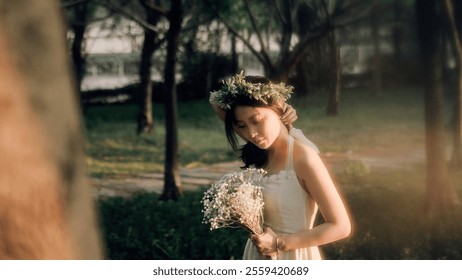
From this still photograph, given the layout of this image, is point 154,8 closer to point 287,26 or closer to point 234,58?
point 234,58

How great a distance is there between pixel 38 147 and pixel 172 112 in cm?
318

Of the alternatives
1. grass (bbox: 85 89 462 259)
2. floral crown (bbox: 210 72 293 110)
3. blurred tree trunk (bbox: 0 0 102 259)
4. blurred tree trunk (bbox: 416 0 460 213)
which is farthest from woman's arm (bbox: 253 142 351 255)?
blurred tree trunk (bbox: 416 0 460 213)

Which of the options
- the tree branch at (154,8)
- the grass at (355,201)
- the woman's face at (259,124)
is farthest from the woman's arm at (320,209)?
the tree branch at (154,8)

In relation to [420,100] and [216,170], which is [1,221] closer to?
[216,170]

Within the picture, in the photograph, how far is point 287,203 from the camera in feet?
8.01

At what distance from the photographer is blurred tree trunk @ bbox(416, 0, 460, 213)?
4293 millimetres

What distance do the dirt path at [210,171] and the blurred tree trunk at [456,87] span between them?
232 millimetres

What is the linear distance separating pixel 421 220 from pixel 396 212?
0.57ft

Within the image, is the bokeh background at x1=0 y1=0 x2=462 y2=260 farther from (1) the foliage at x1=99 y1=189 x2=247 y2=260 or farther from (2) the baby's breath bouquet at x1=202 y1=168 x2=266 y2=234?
(2) the baby's breath bouquet at x1=202 y1=168 x2=266 y2=234

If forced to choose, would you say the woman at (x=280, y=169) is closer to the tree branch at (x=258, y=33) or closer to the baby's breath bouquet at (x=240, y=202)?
the baby's breath bouquet at (x=240, y=202)

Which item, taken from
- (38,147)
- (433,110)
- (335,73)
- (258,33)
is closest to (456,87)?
(433,110)

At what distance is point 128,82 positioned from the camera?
5422mm

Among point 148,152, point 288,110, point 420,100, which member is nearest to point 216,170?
point 148,152
